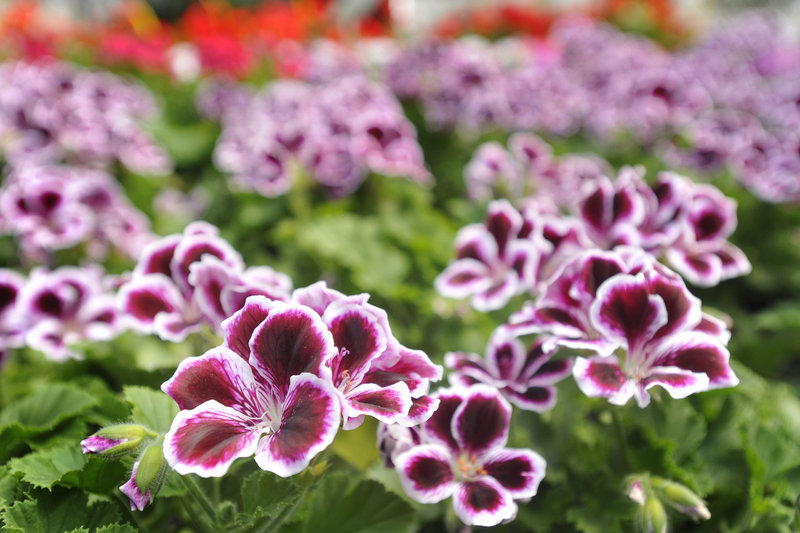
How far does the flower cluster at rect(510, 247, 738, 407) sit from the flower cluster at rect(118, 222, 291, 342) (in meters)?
0.53

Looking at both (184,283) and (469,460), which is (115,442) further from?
(469,460)

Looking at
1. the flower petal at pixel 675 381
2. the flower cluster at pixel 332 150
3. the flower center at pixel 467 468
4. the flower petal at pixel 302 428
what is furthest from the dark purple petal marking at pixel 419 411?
the flower cluster at pixel 332 150

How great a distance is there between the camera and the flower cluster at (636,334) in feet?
3.71

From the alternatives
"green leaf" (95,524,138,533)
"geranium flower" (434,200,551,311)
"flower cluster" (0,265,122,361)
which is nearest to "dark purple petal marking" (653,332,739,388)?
"geranium flower" (434,200,551,311)

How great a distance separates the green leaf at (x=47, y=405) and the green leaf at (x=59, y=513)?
0.29 m

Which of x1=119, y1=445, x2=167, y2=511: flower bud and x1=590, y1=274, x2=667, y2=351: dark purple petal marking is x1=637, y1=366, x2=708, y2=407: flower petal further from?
x1=119, y1=445, x2=167, y2=511: flower bud

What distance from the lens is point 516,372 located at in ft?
4.42

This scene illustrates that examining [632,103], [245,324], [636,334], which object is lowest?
[632,103]

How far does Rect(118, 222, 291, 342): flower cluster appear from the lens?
1.28m

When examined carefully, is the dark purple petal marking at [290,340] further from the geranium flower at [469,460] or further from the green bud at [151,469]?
the geranium flower at [469,460]

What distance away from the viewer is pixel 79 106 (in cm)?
297

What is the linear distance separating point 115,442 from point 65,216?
146 centimetres

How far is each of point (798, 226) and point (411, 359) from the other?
279cm

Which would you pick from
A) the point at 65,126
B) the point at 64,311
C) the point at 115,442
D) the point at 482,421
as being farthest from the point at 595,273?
the point at 65,126
